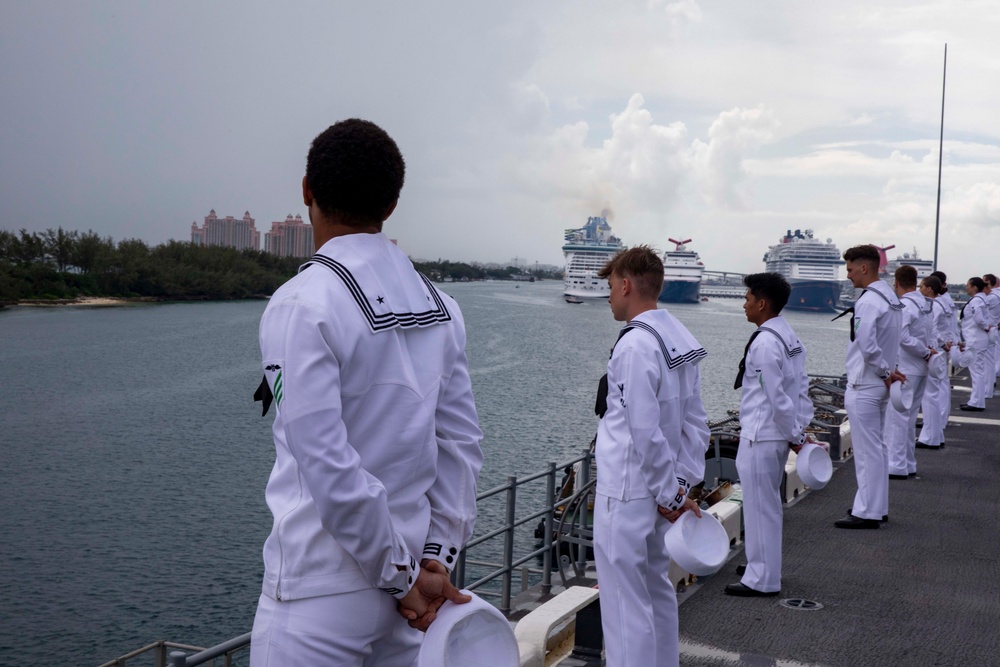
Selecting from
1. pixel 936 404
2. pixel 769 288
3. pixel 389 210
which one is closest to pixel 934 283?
pixel 936 404

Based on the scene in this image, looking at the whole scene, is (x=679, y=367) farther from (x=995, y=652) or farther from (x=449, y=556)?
(x=995, y=652)

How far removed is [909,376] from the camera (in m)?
9.14

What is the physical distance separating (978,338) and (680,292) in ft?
324

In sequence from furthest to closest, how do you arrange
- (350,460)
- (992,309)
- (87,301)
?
(87,301) → (992,309) → (350,460)

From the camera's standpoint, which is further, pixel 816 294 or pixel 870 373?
pixel 816 294

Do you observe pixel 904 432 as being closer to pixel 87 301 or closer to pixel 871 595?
pixel 871 595

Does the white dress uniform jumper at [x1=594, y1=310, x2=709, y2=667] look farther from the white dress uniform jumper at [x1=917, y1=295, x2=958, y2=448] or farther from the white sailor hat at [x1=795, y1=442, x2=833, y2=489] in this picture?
the white dress uniform jumper at [x1=917, y1=295, x2=958, y2=448]

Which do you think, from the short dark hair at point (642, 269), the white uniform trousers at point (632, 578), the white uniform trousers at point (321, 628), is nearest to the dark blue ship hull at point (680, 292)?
the short dark hair at point (642, 269)

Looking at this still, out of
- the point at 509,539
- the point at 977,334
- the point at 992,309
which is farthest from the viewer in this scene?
the point at 992,309

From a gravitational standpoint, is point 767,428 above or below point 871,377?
below

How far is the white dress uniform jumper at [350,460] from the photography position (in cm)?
181

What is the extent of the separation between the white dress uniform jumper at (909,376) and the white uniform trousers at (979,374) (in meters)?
6.48

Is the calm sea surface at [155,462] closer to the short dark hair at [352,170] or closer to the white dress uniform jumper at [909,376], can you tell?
the white dress uniform jumper at [909,376]

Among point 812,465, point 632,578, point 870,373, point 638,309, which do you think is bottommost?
point 632,578
